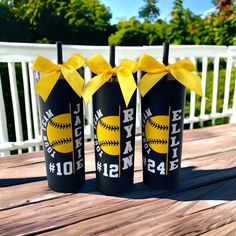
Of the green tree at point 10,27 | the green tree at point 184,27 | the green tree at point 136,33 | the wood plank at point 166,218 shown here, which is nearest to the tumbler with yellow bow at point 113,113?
the wood plank at point 166,218

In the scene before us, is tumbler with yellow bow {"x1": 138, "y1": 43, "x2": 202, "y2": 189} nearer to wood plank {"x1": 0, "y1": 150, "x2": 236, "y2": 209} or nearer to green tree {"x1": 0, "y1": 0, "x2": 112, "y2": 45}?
wood plank {"x1": 0, "y1": 150, "x2": 236, "y2": 209}

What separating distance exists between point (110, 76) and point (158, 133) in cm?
18

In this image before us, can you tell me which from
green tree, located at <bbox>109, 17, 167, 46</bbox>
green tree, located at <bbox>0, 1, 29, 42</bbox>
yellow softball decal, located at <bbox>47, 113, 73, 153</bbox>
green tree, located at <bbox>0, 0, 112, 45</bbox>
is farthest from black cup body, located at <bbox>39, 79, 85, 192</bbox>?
green tree, located at <bbox>0, 0, 112, 45</bbox>

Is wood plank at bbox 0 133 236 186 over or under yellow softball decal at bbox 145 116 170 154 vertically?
under

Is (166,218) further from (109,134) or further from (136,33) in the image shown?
(136,33)

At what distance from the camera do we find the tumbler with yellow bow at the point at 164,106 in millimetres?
748

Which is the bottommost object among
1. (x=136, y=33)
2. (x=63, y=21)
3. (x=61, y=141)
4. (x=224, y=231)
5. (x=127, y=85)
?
(x=224, y=231)

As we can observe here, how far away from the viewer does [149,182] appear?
34.1 inches

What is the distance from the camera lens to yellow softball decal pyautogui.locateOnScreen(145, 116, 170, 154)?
30.2 inches

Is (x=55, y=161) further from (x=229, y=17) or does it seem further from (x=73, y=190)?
(x=229, y=17)

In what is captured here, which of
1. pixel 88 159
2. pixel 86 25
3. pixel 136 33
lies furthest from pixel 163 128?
pixel 86 25

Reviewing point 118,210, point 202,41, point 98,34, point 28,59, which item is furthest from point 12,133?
point 98,34

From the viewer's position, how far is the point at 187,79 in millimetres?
745

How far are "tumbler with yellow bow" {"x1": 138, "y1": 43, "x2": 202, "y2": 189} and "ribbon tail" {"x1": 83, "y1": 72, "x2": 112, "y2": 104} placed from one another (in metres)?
0.09
